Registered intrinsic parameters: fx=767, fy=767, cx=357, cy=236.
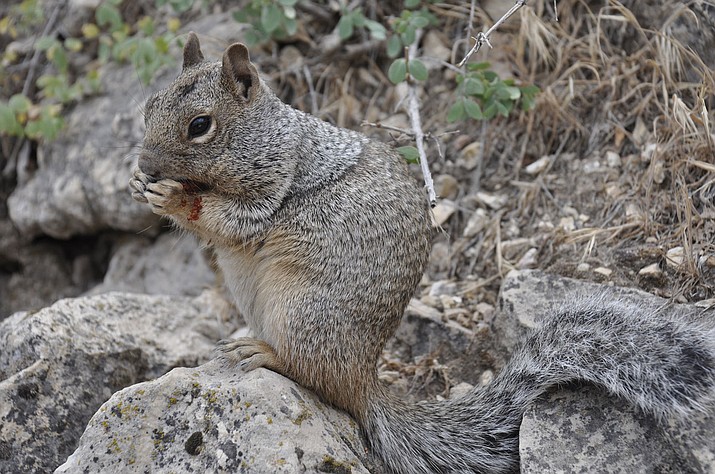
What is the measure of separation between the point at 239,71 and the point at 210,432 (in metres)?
1.63

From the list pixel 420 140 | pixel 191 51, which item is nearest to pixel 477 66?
pixel 420 140

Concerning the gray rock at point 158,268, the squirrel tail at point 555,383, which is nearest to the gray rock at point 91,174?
the gray rock at point 158,268

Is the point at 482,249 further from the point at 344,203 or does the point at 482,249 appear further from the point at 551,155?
the point at 344,203

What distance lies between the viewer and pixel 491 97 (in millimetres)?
4363

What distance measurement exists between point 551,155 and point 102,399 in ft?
9.72

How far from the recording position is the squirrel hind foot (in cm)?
312

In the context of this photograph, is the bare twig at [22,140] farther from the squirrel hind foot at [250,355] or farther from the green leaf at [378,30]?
the squirrel hind foot at [250,355]

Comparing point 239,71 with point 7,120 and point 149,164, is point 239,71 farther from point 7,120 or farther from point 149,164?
point 7,120

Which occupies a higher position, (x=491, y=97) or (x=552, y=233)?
(x=491, y=97)

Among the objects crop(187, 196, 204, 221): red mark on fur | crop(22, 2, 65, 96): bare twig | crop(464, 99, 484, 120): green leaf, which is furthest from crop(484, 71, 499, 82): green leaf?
crop(22, 2, 65, 96): bare twig

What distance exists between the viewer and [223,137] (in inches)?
134

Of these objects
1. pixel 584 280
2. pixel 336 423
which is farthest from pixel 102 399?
pixel 584 280

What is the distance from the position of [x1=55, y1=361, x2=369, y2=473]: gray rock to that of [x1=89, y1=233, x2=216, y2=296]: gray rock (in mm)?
2506

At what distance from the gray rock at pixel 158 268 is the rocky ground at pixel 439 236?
0.7 inches
